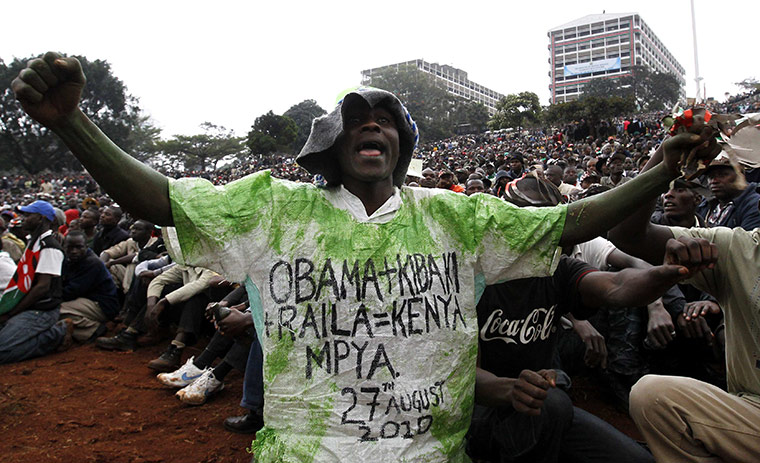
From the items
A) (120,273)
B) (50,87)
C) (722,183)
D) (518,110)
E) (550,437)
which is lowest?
(550,437)

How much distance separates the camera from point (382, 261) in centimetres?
170

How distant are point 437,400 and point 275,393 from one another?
0.56 meters

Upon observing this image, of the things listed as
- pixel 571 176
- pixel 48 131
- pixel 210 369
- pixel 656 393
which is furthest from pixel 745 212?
pixel 48 131

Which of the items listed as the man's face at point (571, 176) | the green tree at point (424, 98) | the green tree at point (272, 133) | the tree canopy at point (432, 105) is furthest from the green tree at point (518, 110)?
the man's face at point (571, 176)

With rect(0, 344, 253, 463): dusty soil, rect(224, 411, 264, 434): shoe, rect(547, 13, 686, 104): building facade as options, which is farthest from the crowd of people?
rect(547, 13, 686, 104): building facade

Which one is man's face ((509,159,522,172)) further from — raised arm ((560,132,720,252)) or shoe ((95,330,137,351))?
raised arm ((560,132,720,252))

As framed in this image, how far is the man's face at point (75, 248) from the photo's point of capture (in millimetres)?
5238

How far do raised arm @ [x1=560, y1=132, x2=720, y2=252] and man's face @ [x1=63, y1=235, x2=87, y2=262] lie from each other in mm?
5247

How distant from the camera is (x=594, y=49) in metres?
91.7

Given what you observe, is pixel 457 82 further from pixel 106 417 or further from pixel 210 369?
pixel 106 417

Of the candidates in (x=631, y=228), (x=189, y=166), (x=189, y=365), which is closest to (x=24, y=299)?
(x=189, y=365)

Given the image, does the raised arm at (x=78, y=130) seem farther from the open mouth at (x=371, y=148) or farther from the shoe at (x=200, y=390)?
the shoe at (x=200, y=390)

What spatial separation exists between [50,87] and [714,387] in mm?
2486

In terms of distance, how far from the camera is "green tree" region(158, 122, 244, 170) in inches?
2204
